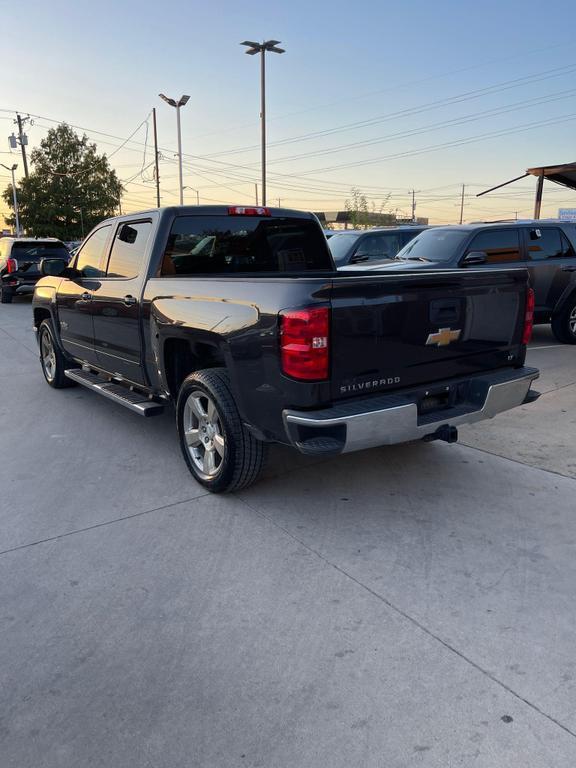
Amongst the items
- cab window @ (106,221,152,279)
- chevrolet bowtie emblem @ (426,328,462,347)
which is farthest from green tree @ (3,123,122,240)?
chevrolet bowtie emblem @ (426,328,462,347)

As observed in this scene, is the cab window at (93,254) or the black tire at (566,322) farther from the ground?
the cab window at (93,254)

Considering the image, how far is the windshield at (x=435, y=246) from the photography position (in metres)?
9.21

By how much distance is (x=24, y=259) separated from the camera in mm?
17609

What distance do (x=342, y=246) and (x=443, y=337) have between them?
9539mm

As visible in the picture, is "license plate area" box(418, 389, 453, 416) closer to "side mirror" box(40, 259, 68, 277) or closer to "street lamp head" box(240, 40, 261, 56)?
"side mirror" box(40, 259, 68, 277)

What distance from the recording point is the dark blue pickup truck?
324 centimetres

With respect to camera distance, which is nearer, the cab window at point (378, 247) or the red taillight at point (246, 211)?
the red taillight at point (246, 211)

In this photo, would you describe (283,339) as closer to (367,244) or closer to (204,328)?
(204,328)

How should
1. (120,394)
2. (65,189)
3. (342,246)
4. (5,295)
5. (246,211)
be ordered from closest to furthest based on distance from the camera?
(246,211) → (120,394) → (342,246) → (5,295) → (65,189)

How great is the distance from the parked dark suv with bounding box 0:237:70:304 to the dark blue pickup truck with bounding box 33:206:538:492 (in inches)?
519

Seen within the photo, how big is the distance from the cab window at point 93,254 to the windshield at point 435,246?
5240mm

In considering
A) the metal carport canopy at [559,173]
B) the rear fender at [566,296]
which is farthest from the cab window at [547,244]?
the metal carport canopy at [559,173]

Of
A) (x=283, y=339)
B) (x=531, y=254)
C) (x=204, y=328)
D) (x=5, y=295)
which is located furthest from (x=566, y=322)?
(x=5, y=295)

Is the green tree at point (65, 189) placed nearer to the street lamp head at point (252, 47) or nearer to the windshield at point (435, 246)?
the street lamp head at point (252, 47)
